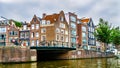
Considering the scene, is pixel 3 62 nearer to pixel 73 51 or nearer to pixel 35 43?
pixel 73 51

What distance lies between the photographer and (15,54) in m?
48.7

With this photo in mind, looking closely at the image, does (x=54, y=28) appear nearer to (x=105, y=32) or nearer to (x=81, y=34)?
(x=105, y=32)

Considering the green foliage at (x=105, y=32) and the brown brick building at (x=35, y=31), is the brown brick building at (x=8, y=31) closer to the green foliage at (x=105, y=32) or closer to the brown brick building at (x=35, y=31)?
the brown brick building at (x=35, y=31)

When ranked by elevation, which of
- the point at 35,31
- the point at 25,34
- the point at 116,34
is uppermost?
the point at 35,31

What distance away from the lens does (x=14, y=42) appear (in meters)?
52.8

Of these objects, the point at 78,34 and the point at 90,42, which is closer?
the point at 78,34

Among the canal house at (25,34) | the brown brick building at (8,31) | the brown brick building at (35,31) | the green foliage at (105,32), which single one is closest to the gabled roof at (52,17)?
the brown brick building at (35,31)

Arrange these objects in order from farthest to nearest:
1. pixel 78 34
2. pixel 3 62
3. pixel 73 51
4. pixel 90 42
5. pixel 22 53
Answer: pixel 90 42, pixel 78 34, pixel 73 51, pixel 22 53, pixel 3 62

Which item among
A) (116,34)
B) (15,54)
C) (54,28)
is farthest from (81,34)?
(15,54)

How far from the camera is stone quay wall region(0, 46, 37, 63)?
47.4 m

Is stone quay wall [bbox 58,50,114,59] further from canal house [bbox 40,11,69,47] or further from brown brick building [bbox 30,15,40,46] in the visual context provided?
brown brick building [bbox 30,15,40,46]

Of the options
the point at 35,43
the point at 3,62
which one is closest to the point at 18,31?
the point at 35,43

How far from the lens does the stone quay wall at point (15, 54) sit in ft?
156

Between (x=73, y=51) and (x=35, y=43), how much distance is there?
21.7 meters
